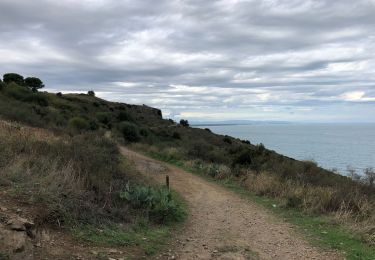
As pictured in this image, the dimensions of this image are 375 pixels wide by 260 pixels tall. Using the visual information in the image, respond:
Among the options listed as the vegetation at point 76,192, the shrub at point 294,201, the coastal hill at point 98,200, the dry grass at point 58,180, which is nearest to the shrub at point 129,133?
the coastal hill at point 98,200

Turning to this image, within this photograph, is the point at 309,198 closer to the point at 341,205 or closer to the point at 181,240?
the point at 341,205

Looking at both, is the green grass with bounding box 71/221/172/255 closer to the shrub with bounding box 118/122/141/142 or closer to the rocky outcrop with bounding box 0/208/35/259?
the rocky outcrop with bounding box 0/208/35/259

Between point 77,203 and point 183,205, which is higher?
point 77,203

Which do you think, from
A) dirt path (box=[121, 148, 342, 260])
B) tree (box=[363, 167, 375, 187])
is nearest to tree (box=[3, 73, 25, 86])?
dirt path (box=[121, 148, 342, 260])

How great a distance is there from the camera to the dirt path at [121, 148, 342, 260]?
7.31 m

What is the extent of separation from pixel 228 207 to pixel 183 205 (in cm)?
129

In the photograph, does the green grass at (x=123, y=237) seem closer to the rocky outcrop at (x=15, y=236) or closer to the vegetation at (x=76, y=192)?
the vegetation at (x=76, y=192)

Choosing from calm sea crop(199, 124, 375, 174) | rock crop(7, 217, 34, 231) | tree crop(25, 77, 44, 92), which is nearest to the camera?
rock crop(7, 217, 34, 231)

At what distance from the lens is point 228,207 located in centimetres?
1202

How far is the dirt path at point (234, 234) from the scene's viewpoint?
7.31m

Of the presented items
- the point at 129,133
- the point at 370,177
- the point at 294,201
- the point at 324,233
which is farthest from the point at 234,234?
the point at 129,133

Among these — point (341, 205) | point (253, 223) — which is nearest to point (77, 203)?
point (253, 223)

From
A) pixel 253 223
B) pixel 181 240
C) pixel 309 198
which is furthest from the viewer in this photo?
pixel 309 198

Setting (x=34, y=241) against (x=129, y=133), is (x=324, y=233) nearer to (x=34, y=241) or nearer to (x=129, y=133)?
(x=34, y=241)
